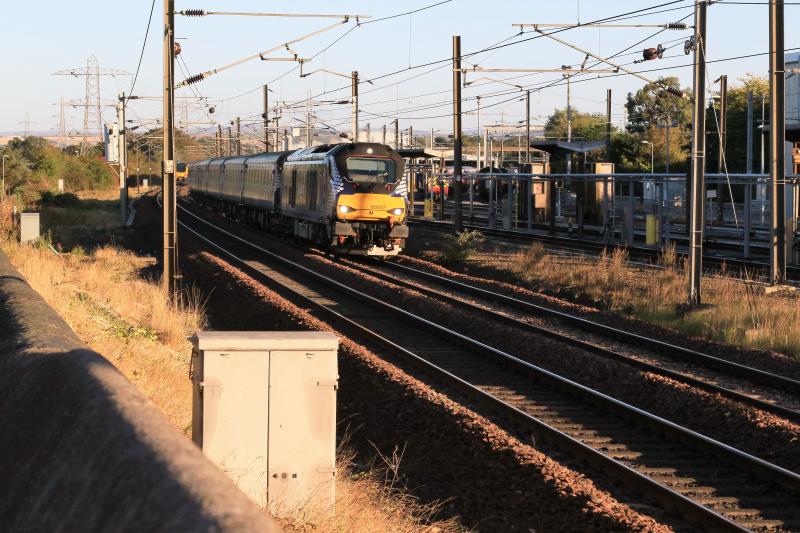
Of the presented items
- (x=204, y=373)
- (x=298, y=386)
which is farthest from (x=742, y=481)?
(x=204, y=373)

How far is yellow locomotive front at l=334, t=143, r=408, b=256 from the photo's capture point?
95.2 ft

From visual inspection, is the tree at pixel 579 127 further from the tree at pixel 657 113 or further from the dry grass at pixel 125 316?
the dry grass at pixel 125 316

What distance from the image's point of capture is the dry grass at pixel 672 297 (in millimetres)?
→ 16844

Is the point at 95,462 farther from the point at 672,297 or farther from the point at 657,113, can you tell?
the point at 657,113

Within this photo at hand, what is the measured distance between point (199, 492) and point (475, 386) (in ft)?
33.0

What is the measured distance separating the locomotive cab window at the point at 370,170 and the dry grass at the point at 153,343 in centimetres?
596

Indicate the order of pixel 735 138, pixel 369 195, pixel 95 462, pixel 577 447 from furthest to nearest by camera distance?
pixel 735 138 → pixel 369 195 → pixel 577 447 → pixel 95 462

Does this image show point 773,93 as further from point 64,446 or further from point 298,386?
point 64,446

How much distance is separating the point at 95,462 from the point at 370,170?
84.2 ft

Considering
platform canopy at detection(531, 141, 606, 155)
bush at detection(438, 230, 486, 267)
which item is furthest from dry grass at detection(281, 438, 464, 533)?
platform canopy at detection(531, 141, 606, 155)

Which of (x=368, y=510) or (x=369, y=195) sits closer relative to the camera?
(x=368, y=510)

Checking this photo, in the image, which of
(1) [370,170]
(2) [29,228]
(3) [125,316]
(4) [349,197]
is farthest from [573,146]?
(3) [125,316]

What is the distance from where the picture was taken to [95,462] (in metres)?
4.00

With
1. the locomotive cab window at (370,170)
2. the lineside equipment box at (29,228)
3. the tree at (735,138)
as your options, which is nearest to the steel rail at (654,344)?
the locomotive cab window at (370,170)
